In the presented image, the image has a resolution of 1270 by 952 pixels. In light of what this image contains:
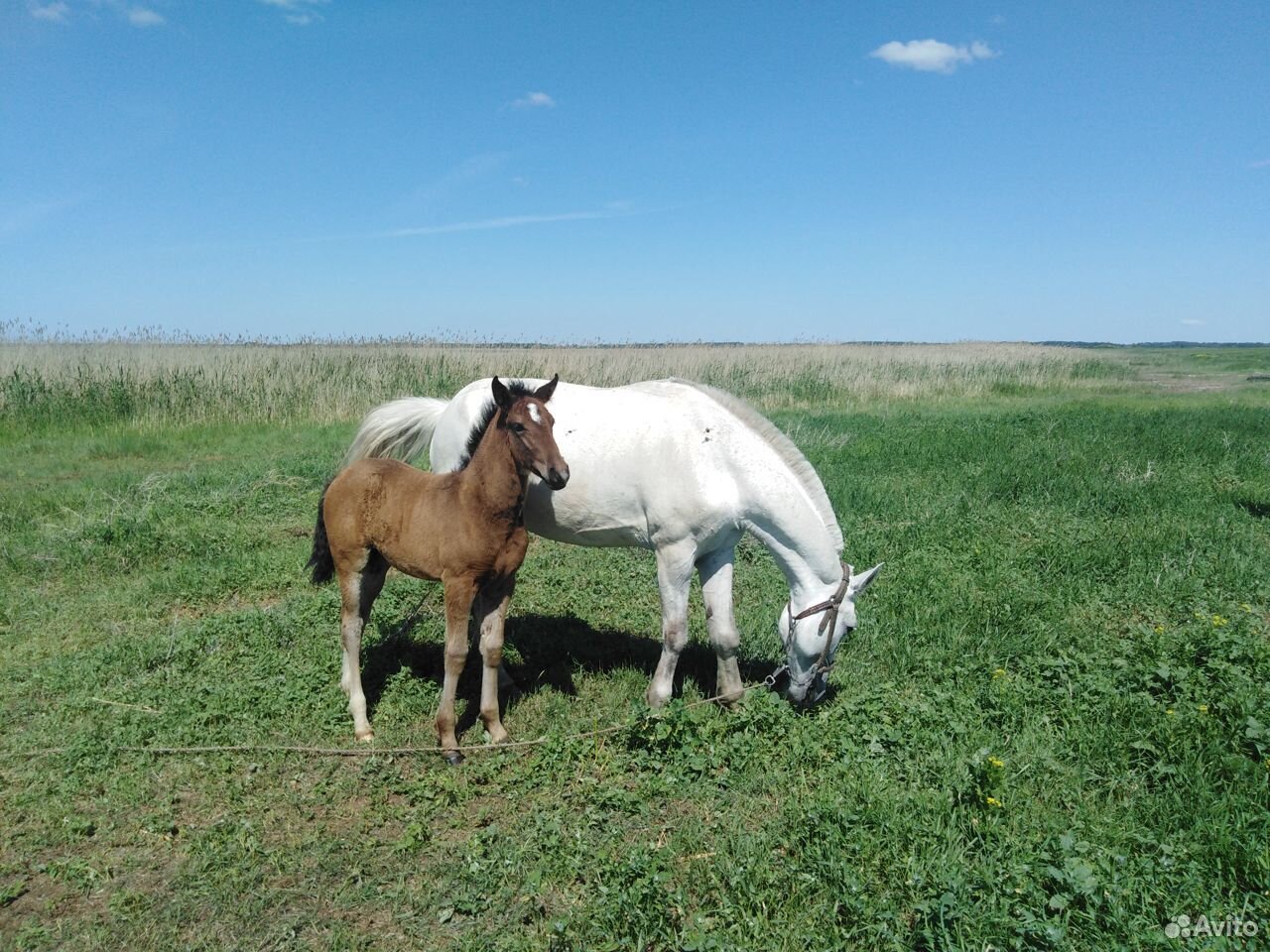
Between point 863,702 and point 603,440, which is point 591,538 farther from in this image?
point 863,702

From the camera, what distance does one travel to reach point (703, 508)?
16.0ft

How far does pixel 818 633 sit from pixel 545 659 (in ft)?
7.46

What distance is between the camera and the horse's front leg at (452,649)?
15.0ft

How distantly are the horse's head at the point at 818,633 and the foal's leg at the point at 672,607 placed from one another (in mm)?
665

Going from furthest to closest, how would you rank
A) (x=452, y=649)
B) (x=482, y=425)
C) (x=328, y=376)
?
(x=328, y=376), (x=482, y=425), (x=452, y=649)

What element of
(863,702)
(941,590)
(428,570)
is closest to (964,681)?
(863,702)

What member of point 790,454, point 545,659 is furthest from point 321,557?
point 790,454

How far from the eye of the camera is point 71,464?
41.1ft

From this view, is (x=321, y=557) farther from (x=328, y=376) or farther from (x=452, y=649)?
(x=328, y=376)

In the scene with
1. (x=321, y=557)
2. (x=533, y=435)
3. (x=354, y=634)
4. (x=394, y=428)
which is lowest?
(x=354, y=634)

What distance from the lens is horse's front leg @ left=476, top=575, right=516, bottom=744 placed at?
4.82m

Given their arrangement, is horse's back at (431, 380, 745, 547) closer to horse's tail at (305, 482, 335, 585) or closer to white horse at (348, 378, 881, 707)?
white horse at (348, 378, 881, 707)

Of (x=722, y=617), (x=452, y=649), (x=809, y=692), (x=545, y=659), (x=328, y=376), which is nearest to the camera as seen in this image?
(x=452, y=649)

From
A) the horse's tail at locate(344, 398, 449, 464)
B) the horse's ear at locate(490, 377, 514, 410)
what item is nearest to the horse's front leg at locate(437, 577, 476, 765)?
the horse's ear at locate(490, 377, 514, 410)
